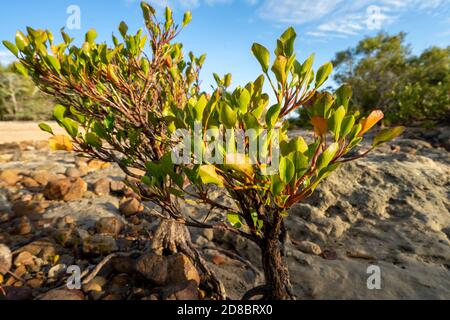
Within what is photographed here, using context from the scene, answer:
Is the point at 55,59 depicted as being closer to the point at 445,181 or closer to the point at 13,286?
the point at 13,286

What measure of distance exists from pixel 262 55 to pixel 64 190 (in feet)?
16.1

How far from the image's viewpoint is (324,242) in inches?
125

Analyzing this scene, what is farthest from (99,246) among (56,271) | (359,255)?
(359,255)

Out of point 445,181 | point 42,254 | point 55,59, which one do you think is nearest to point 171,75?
point 55,59

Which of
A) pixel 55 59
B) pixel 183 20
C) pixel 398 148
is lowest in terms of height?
pixel 398 148

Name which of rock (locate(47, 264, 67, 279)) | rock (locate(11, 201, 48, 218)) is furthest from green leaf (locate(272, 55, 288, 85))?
rock (locate(11, 201, 48, 218))

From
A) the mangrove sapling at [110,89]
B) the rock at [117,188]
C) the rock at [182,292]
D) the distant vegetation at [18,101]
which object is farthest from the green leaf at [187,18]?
the distant vegetation at [18,101]

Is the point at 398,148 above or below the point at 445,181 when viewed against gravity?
above

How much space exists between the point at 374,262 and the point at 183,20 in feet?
10.1

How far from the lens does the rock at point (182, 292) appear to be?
82.7 inches

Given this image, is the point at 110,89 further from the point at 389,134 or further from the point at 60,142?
the point at 389,134

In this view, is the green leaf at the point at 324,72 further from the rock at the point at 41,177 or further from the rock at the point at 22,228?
the rock at the point at 41,177

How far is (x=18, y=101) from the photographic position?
881 inches
